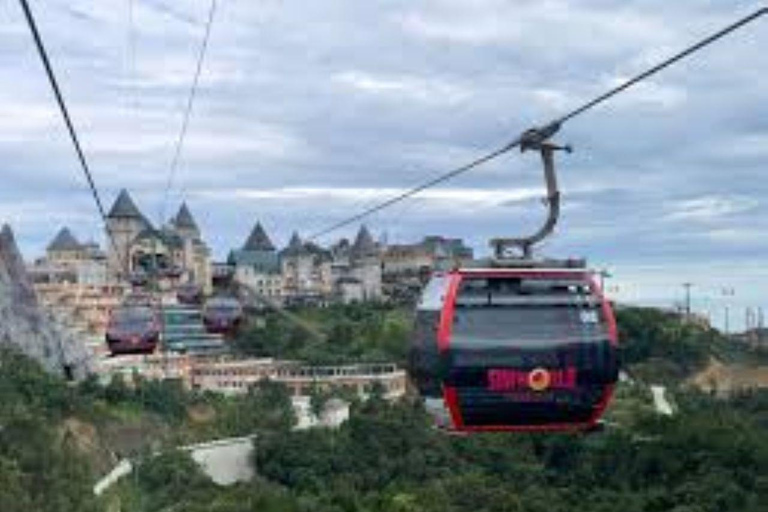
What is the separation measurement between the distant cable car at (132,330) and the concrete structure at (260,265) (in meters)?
94.1

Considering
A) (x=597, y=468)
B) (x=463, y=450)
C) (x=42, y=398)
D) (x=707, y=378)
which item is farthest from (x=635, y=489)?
(x=707, y=378)

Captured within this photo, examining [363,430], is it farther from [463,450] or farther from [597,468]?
[597,468]

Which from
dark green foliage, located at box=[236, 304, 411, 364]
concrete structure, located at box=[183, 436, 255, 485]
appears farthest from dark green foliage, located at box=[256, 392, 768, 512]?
dark green foliage, located at box=[236, 304, 411, 364]

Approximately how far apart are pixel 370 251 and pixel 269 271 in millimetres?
19262

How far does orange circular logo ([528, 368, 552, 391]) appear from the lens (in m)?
13.9

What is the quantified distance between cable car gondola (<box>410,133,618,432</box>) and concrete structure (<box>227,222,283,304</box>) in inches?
4474

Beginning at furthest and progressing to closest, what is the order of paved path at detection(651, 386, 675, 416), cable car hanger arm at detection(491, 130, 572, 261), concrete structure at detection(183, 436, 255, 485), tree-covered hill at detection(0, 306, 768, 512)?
paved path at detection(651, 386, 675, 416)
concrete structure at detection(183, 436, 255, 485)
tree-covered hill at detection(0, 306, 768, 512)
cable car hanger arm at detection(491, 130, 572, 261)

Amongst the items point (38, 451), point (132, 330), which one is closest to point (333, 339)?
point (38, 451)

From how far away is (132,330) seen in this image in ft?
107

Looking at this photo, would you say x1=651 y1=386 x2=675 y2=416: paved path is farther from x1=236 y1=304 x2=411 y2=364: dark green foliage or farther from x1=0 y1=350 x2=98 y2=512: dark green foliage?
x1=0 y1=350 x2=98 y2=512: dark green foliage

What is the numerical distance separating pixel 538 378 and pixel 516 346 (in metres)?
0.33

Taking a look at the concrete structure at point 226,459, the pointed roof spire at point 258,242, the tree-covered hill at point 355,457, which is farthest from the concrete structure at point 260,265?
the concrete structure at point 226,459

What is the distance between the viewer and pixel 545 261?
14078 millimetres

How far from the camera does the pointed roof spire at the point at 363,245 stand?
154m
